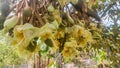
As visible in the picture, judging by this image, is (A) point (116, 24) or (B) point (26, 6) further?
(A) point (116, 24)

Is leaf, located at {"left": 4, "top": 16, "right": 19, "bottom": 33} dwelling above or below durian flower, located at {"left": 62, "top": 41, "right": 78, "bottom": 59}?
above

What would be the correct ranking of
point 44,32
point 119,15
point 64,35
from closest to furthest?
point 44,32 → point 64,35 → point 119,15

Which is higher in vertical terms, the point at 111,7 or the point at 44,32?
the point at 111,7

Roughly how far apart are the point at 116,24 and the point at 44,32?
1337 mm

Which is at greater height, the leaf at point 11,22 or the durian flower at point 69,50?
the leaf at point 11,22

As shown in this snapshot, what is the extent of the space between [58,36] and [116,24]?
1.24 metres

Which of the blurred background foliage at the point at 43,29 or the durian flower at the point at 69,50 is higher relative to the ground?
the blurred background foliage at the point at 43,29

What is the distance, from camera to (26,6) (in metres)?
0.39

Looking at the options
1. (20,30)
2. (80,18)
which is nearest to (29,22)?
(20,30)

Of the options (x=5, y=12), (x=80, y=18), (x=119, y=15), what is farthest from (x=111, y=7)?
(x=5, y=12)

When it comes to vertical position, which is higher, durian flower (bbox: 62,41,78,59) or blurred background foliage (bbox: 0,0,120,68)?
blurred background foliage (bbox: 0,0,120,68)

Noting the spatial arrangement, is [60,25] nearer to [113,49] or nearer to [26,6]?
[26,6]

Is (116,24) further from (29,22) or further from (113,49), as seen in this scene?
(29,22)

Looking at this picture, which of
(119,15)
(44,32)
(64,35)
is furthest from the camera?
(119,15)
